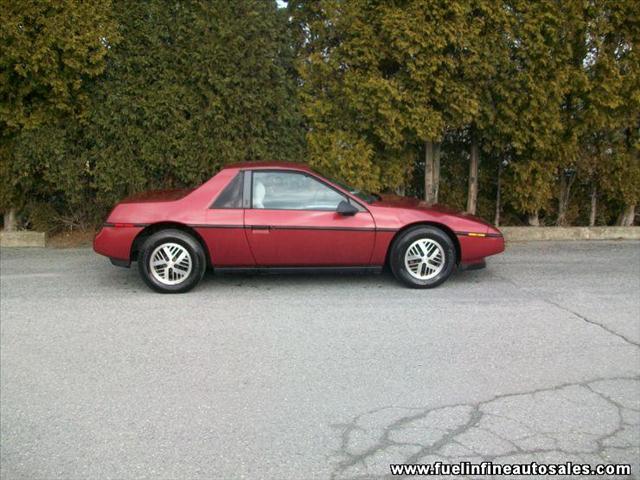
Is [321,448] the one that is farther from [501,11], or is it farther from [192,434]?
[501,11]

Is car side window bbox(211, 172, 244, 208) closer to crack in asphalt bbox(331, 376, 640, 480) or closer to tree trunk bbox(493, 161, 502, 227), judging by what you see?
crack in asphalt bbox(331, 376, 640, 480)

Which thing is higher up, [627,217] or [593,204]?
[593,204]

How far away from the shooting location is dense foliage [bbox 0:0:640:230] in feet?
25.5

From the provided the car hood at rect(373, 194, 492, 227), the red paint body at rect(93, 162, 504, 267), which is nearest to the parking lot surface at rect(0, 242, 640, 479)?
the red paint body at rect(93, 162, 504, 267)

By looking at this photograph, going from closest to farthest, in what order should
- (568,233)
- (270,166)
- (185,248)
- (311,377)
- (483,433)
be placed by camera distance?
1. (483,433)
2. (311,377)
3. (185,248)
4. (270,166)
5. (568,233)

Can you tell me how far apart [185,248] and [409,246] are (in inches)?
92.3

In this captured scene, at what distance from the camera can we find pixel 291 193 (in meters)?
5.94

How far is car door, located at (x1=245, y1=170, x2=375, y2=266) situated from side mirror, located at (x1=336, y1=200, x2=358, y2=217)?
0.05m

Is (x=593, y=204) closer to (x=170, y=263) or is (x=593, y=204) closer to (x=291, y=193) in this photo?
(x=291, y=193)

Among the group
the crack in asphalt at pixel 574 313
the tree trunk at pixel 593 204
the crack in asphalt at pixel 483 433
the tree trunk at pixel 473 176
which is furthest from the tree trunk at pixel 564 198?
the crack in asphalt at pixel 483 433

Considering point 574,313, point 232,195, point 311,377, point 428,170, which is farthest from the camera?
point 428,170

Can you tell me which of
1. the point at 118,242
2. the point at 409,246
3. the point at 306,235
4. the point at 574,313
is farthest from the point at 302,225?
the point at 574,313

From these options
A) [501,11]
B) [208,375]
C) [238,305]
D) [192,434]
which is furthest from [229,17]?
[192,434]

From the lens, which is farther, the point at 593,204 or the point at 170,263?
the point at 593,204
